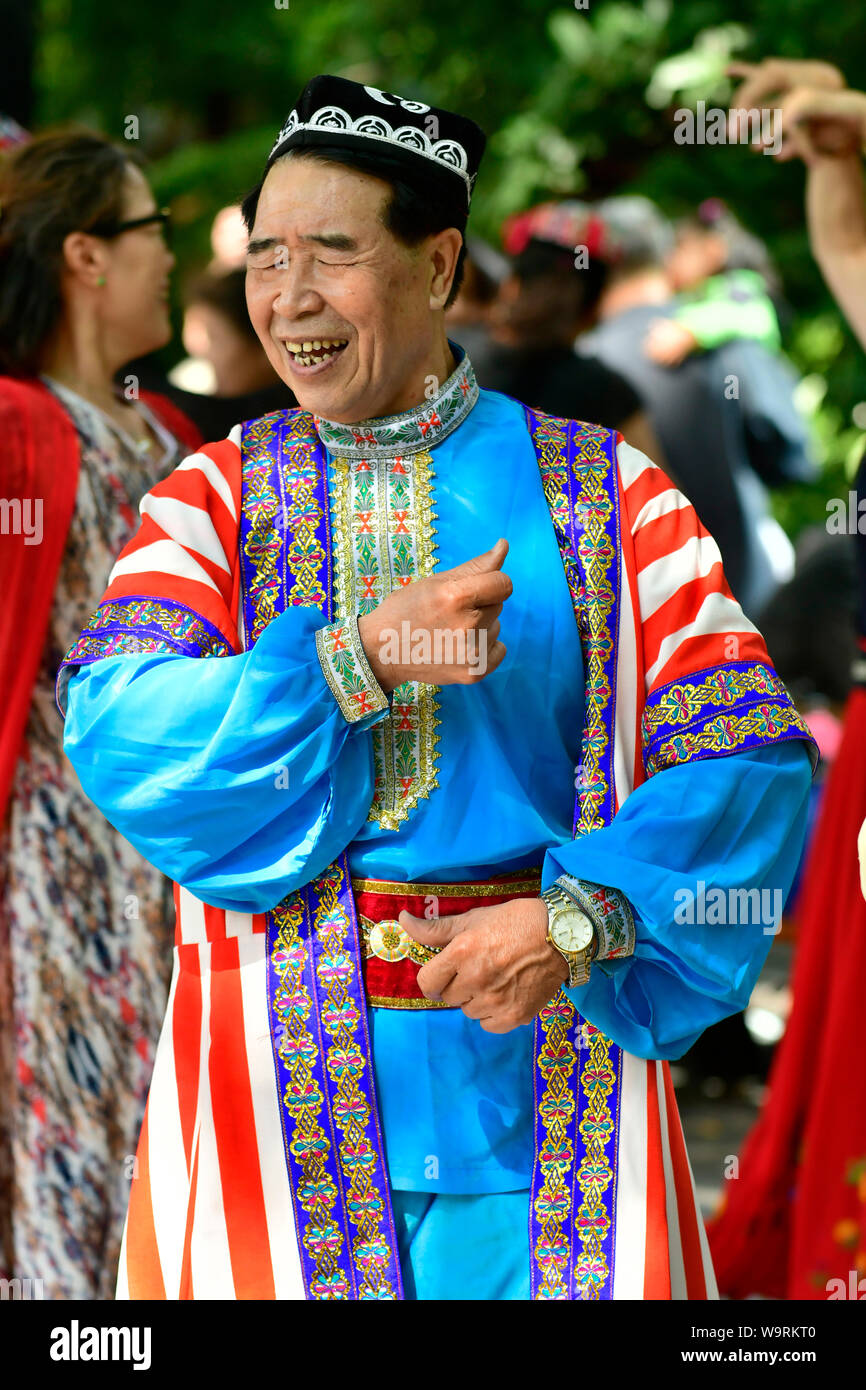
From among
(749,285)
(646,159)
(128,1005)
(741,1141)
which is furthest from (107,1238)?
(646,159)

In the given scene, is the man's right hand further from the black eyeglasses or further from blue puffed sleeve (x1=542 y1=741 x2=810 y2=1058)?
the black eyeglasses

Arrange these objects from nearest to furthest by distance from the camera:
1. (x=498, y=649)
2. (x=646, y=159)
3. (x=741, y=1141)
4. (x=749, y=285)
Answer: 1. (x=498, y=649)
2. (x=741, y=1141)
3. (x=749, y=285)
4. (x=646, y=159)

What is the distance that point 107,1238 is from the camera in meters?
3.59

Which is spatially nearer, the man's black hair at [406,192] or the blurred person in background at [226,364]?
the man's black hair at [406,192]

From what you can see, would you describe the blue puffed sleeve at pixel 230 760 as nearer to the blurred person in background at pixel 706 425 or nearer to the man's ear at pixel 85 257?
the man's ear at pixel 85 257

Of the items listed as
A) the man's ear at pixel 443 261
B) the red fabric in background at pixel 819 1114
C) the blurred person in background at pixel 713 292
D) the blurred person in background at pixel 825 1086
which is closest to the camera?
the man's ear at pixel 443 261

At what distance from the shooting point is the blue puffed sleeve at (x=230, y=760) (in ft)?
7.27

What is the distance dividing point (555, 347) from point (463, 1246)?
3449 millimetres

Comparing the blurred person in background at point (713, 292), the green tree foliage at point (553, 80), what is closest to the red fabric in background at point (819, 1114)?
the blurred person in background at point (713, 292)

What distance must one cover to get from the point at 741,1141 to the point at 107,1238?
2.76m

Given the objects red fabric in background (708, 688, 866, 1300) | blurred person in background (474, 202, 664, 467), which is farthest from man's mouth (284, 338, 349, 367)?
blurred person in background (474, 202, 664, 467)

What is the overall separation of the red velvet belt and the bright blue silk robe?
0.06 feet

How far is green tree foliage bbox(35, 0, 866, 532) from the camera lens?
953 cm
